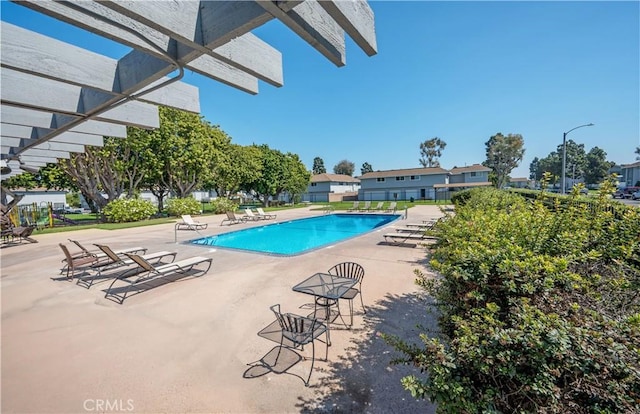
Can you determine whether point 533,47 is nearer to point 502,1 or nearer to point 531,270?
point 502,1

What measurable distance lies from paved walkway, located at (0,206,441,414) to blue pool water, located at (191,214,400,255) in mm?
4841

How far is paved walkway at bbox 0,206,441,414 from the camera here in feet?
8.96

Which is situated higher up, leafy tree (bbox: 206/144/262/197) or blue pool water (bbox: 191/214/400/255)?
leafy tree (bbox: 206/144/262/197)

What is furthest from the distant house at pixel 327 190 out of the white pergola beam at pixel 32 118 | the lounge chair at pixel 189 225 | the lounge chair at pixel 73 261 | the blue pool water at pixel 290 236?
the white pergola beam at pixel 32 118

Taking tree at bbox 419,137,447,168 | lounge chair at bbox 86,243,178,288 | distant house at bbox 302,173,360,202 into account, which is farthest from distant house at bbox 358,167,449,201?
lounge chair at bbox 86,243,178,288

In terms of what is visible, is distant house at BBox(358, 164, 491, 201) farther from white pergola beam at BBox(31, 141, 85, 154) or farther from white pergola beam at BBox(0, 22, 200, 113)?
white pergola beam at BBox(0, 22, 200, 113)

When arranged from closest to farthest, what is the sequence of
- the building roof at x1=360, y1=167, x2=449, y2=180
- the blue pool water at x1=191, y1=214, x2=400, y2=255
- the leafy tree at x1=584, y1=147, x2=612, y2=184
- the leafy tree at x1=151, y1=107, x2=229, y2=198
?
the blue pool water at x1=191, y1=214, x2=400, y2=255 < the leafy tree at x1=151, y1=107, x2=229, y2=198 < the building roof at x1=360, y1=167, x2=449, y2=180 < the leafy tree at x1=584, y1=147, x2=612, y2=184

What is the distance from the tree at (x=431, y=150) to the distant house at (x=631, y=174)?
106ft

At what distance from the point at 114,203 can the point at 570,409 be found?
2512 centimetres

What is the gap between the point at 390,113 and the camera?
1153 inches

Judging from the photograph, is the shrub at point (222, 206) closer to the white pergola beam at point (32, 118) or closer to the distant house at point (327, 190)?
the white pergola beam at point (32, 118)

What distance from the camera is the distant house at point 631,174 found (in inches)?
1969

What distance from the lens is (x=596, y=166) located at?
6075cm

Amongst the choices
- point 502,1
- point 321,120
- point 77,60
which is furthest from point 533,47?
point 321,120
